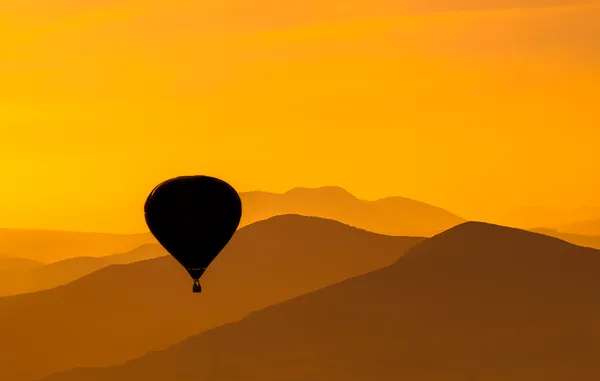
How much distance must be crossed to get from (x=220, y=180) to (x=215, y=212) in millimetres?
3149

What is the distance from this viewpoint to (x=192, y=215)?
12619cm

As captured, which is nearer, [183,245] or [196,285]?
[196,285]

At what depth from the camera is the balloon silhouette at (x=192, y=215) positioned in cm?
12475

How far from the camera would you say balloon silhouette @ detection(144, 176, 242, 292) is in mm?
124750

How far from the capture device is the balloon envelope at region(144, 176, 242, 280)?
125 meters

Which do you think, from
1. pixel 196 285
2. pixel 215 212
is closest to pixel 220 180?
pixel 215 212

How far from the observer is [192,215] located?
414 ft

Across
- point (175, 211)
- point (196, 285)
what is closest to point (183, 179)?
point (175, 211)

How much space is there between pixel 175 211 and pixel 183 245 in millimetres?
3433

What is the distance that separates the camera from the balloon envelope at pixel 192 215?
4911 inches

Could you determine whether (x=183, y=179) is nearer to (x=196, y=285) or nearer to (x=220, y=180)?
(x=220, y=180)

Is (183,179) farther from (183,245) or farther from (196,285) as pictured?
(196,285)

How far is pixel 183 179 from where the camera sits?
128m

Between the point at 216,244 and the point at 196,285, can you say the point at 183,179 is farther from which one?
the point at 196,285
